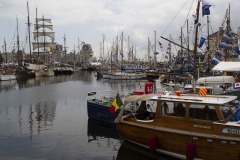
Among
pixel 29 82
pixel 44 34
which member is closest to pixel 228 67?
pixel 29 82

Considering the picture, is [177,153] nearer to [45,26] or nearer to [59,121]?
[59,121]

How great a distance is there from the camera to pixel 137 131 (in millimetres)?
15664

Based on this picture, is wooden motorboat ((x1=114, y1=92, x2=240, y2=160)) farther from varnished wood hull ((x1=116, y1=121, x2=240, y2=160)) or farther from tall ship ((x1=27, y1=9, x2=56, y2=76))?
tall ship ((x1=27, y1=9, x2=56, y2=76))

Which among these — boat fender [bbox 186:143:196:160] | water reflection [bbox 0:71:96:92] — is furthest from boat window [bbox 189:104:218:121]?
water reflection [bbox 0:71:96:92]

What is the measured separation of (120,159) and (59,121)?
9.78 meters

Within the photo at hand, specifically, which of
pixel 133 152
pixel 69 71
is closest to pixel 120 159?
pixel 133 152

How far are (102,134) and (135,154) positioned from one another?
4.83 m

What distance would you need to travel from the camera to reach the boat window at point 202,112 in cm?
1350

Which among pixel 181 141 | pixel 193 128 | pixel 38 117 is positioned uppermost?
pixel 193 128

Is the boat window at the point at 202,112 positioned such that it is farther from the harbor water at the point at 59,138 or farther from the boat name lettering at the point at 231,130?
the harbor water at the point at 59,138

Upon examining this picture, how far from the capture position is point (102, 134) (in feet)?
66.9

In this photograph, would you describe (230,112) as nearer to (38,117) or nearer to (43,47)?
(38,117)

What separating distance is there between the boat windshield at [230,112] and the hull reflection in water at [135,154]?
337cm

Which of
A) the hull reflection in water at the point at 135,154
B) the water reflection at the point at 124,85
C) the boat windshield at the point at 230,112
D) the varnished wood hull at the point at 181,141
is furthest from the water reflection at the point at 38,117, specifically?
the water reflection at the point at 124,85
